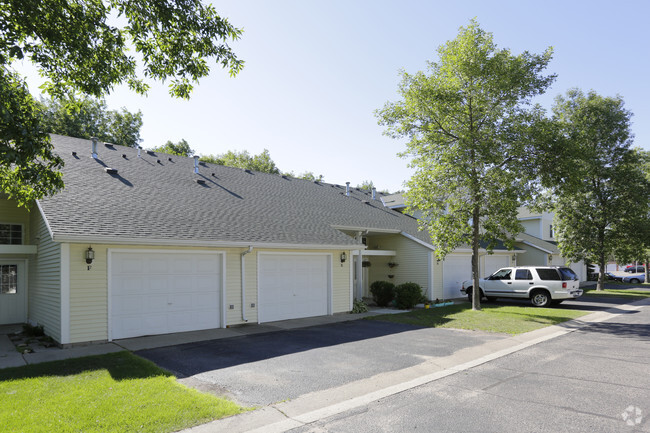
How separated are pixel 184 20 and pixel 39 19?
228 centimetres

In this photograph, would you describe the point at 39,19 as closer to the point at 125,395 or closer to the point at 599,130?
the point at 125,395

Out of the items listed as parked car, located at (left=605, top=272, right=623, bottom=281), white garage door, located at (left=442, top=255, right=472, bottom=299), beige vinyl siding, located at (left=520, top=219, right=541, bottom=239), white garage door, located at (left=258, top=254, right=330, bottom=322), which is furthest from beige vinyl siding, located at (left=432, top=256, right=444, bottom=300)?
parked car, located at (left=605, top=272, right=623, bottom=281)

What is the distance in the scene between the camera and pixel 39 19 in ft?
22.4

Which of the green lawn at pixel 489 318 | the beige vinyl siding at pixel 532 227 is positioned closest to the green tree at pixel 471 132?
the green lawn at pixel 489 318

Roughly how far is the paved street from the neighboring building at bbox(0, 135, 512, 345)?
7409 millimetres

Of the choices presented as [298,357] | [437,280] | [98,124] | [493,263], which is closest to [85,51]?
[298,357]

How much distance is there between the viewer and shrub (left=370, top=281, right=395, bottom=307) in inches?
738

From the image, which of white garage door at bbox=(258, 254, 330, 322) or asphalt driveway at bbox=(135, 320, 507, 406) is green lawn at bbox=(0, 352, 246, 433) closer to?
asphalt driveway at bbox=(135, 320, 507, 406)

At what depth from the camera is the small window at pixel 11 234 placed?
1354cm

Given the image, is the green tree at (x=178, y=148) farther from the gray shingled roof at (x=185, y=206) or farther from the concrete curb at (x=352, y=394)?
the concrete curb at (x=352, y=394)

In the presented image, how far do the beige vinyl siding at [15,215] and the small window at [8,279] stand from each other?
97 cm

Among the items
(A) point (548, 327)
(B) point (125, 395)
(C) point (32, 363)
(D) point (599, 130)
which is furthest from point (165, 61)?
(D) point (599, 130)

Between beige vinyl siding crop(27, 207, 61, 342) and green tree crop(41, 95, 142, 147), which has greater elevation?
green tree crop(41, 95, 142, 147)

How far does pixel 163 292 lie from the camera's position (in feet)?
37.8
